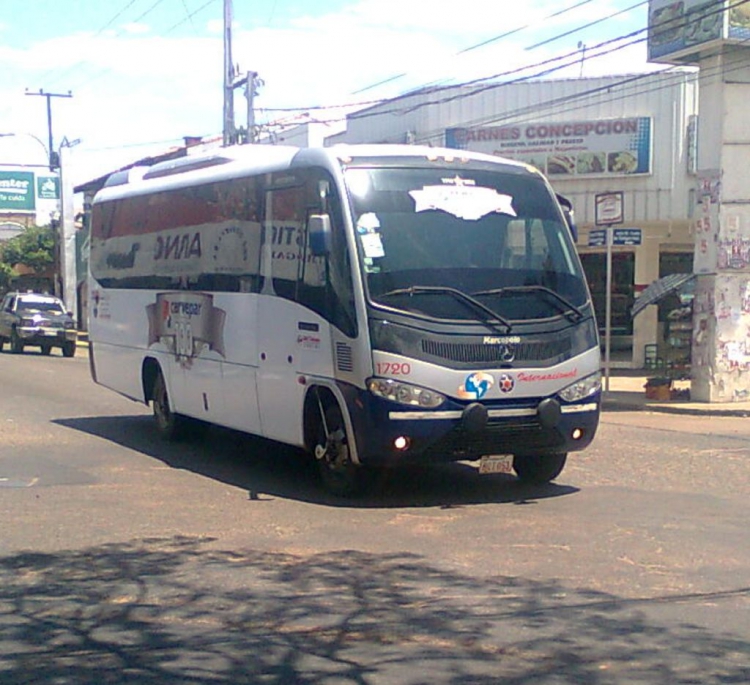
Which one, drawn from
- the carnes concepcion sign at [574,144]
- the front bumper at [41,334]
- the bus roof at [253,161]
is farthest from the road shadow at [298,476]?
the front bumper at [41,334]

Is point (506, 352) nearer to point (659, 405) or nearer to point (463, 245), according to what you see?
point (463, 245)

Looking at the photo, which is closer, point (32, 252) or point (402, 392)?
point (402, 392)

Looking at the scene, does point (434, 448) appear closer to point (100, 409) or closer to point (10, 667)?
point (10, 667)

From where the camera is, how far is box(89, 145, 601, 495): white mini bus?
30.1ft

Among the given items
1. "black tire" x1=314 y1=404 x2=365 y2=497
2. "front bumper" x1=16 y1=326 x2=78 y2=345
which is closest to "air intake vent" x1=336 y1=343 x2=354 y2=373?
"black tire" x1=314 y1=404 x2=365 y2=497

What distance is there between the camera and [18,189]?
256 ft

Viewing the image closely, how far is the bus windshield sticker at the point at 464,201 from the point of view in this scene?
972cm

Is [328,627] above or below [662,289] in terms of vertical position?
below

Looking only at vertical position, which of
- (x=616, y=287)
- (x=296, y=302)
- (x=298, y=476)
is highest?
(x=296, y=302)

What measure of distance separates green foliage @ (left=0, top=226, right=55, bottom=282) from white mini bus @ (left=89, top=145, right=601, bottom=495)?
4866 centimetres

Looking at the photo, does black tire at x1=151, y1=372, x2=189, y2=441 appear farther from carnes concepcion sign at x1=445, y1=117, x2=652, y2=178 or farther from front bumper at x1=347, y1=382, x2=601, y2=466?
carnes concepcion sign at x1=445, y1=117, x2=652, y2=178

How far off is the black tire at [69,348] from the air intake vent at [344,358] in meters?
24.9

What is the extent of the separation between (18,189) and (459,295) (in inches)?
2906

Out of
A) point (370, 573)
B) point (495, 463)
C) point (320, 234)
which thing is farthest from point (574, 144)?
point (370, 573)
